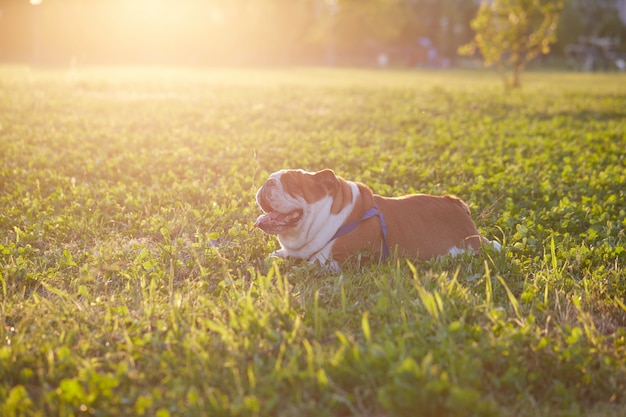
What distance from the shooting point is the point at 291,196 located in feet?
15.9

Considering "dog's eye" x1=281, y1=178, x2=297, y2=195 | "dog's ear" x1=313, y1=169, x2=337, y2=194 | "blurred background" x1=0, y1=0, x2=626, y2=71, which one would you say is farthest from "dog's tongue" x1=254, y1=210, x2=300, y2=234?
"blurred background" x1=0, y1=0, x2=626, y2=71

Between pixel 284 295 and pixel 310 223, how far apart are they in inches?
34.4

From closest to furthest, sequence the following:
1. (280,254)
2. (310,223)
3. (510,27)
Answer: (310,223)
(280,254)
(510,27)

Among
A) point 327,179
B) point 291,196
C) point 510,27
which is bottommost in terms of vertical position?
point 291,196

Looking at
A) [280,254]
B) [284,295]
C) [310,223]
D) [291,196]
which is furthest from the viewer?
[280,254]

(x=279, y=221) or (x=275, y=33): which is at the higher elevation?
(x=275, y=33)

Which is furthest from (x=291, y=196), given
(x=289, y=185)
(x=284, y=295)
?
(x=284, y=295)

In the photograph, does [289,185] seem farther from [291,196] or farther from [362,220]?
[362,220]

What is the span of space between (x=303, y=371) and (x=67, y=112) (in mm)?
12392

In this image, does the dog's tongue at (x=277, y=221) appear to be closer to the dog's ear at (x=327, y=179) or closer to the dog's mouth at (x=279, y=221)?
the dog's mouth at (x=279, y=221)

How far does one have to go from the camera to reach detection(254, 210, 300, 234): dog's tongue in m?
4.87

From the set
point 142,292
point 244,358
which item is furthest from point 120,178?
point 244,358

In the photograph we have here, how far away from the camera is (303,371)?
10.9ft

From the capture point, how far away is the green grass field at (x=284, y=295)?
3.17 meters
